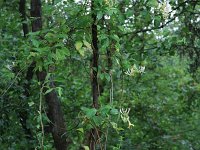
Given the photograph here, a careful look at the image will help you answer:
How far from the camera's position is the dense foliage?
8.05 ft

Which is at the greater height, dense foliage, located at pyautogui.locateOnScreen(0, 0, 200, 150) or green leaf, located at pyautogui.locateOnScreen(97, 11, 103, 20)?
green leaf, located at pyautogui.locateOnScreen(97, 11, 103, 20)

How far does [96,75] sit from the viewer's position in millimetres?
2570

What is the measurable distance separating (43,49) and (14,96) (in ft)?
7.00

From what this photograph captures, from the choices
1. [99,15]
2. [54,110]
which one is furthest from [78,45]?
[54,110]

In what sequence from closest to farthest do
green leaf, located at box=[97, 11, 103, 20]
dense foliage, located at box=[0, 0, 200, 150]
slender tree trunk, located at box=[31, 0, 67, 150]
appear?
green leaf, located at box=[97, 11, 103, 20]
dense foliage, located at box=[0, 0, 200, 150]
slender tree trunk, located at box=[31, 0, 67, 150]

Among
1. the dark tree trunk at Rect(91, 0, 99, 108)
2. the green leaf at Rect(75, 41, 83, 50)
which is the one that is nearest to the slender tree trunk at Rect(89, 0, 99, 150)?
the dark tree trunk at Rect(91, 0, 99, 108)

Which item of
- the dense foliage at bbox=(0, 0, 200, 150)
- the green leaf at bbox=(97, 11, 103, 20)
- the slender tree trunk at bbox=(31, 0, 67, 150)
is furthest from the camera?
the slender tree trunk at bbox=(31, 0, 67, 150)

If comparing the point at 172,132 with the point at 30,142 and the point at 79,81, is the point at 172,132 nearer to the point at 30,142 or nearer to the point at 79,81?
the point at 79,81

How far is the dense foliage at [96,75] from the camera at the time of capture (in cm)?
245

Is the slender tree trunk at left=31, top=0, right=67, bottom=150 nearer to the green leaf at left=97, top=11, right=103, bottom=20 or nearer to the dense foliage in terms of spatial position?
the dense foliage

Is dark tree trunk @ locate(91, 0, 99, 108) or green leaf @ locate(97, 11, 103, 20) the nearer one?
green leaf @ locate(97, 11, 103, 20)

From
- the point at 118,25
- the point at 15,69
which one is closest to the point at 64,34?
the point at 118,25

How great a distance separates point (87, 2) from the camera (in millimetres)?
2467

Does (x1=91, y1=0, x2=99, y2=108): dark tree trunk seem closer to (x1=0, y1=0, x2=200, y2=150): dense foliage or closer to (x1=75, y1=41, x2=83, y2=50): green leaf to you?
(x1=0, y1=0, x2=200, y2=150): dense foliage
